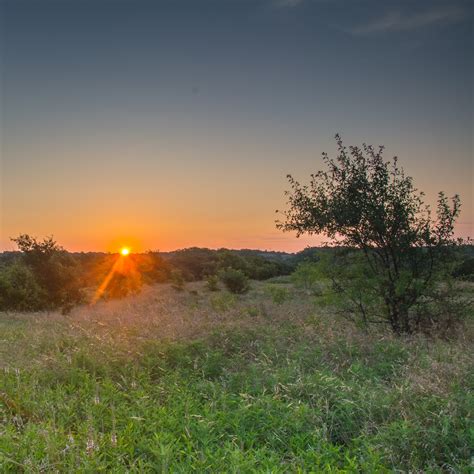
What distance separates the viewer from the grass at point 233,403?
14.1 ft

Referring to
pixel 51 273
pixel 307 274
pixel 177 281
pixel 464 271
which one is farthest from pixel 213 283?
pixel 464 271

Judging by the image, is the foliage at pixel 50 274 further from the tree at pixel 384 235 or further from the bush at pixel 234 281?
the tree at pixel 384 235

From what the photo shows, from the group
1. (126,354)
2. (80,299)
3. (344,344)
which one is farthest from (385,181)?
(80,299)

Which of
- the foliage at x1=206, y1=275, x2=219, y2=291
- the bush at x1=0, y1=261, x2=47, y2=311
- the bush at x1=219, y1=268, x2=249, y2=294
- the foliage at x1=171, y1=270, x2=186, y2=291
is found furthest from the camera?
the foliage at x1=171, y1=270, x2=186, y2=291

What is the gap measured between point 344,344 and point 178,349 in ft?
10.2

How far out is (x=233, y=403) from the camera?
5723 millimetres

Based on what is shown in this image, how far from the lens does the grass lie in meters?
4.29

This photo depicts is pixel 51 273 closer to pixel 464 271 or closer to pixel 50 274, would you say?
pixel 50 274

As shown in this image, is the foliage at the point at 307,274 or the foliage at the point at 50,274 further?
the foliage at the point at 50,274

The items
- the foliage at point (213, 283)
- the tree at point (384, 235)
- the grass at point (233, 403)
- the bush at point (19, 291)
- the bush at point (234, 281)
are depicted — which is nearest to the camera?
the grass at point (233, 403)

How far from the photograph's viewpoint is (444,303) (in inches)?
450

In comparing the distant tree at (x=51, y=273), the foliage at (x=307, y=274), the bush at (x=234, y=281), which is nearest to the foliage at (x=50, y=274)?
the distant tree at (x=51, y=273)

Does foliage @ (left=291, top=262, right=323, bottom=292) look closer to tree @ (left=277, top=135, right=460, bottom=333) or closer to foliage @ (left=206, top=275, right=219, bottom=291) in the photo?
tree @ (left=277, top=135, right=460, bottom=333)

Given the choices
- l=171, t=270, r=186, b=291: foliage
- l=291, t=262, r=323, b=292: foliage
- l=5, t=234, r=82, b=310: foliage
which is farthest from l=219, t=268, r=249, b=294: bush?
l=291, t=262, r=323, b=292: foliage
